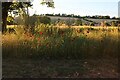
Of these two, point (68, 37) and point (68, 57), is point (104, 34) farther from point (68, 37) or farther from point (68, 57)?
point (68, 57)

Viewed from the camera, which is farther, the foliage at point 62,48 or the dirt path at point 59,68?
the foliage at point 62,48

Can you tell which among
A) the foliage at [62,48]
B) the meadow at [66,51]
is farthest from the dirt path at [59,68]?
the foliage at [62,48]

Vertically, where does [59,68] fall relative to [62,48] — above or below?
below

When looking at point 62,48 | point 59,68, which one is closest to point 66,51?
point 62,48

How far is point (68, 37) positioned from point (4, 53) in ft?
7.46

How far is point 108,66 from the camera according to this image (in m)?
8.19

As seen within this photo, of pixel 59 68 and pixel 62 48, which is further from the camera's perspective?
pixel 62 48

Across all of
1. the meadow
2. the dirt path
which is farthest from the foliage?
the dirt path

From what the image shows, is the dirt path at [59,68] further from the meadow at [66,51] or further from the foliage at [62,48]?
the foliage at [62,48]

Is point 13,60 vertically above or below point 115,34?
below

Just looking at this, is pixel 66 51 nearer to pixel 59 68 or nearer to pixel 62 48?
pixel 62 48

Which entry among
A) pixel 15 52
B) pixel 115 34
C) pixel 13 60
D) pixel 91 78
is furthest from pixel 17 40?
pixel 91 78

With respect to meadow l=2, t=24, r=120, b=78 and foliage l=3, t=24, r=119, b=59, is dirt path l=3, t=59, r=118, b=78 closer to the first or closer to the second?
meadow l=2, t=24, r=120, b=78

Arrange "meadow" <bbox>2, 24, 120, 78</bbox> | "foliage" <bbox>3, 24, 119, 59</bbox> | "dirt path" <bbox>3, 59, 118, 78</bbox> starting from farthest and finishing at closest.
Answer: "foliage" <bbox>3, 24, 119, 59</bbox> → "meadow" <bbox>2, 24, 120, 78</bbox> → "dirt path" <bbox>3, 59, 118, 78</bbox>
